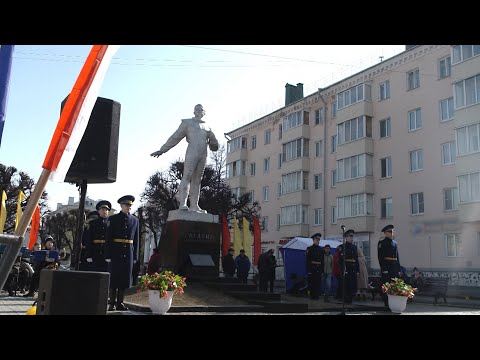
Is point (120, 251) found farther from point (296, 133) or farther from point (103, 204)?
point (296, 133)

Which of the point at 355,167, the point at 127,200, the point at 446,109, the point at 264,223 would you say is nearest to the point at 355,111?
the point at 355,167

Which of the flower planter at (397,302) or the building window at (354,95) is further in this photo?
the building window at (354,95)

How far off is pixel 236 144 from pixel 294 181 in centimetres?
1215

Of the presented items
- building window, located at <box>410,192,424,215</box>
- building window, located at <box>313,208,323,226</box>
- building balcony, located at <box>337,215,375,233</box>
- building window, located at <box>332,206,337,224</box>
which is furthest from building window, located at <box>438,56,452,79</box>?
building window, located at <box>313,208,323,226</box>

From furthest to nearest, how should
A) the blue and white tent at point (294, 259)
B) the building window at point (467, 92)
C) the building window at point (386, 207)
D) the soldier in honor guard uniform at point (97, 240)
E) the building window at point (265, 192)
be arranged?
the building window at point (265, 192) < the building window at point (386, 207) < the building window at point (467, 92) < the blue and white tent at point (294, 259) < the soldier in honor guard uniform at point (97, 240)

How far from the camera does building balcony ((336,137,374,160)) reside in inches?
1463

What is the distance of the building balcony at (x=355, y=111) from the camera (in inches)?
1475

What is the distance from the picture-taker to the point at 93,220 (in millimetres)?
9039

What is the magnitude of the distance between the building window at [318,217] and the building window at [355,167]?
4.28 m

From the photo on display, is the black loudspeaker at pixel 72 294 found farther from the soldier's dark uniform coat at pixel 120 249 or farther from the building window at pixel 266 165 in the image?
the building window at pixel 266 165

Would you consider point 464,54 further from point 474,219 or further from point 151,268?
point 151,268

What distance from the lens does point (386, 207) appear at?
118 ft

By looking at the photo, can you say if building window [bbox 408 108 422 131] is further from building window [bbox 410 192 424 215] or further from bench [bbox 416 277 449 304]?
bench [bbox 416 277 449 304]

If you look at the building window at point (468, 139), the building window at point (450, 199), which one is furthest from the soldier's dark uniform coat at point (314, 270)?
the building window at point (450, 199)
